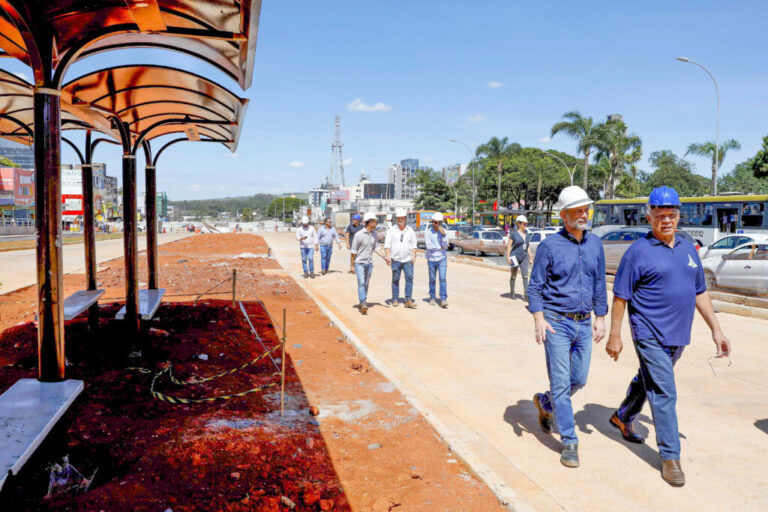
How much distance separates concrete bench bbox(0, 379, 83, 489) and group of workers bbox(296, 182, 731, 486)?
326 cm

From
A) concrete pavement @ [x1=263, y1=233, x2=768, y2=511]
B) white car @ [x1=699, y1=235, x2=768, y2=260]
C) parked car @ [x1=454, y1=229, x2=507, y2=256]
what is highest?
white car @ [x1=699, y1=235, x2=768, y2=260]

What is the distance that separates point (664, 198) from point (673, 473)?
74.5 inches

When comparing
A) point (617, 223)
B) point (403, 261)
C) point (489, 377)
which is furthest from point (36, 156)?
point (617, 223)

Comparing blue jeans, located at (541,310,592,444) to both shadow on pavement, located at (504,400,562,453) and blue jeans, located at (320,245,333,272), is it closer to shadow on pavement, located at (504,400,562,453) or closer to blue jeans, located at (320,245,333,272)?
shadow on pavement, located at (504,400,562,453)

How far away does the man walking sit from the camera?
412 centimetres

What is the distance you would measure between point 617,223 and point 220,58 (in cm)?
3040

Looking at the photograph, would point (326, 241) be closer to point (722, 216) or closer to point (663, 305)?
point (663, 305)

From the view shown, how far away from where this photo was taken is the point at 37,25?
361 centimetres

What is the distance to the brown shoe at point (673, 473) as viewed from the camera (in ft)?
12.4

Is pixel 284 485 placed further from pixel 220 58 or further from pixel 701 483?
pixel 220 58

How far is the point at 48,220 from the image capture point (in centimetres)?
368

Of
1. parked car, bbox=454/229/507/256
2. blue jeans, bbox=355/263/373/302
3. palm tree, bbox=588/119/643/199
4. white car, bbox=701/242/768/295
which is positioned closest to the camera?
blue jeans, bbox=355/263/373/302

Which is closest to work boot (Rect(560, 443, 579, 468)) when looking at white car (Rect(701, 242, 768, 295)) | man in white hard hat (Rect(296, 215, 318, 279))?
white car (Rect(701, 242, 768, 295))

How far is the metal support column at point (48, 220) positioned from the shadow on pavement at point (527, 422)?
365cm
